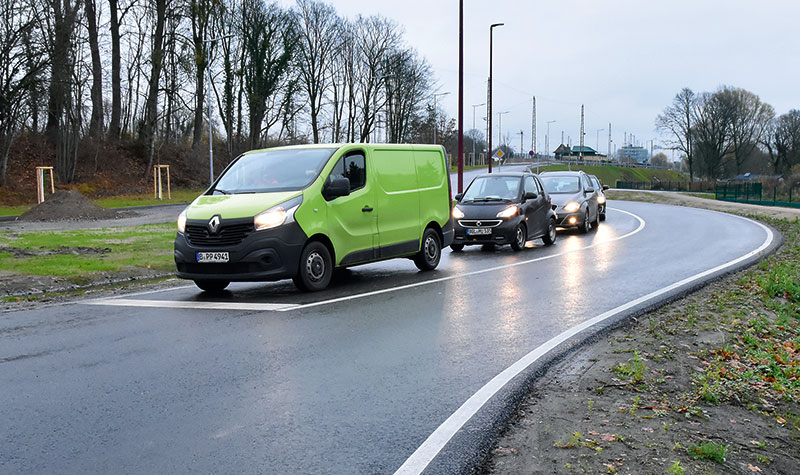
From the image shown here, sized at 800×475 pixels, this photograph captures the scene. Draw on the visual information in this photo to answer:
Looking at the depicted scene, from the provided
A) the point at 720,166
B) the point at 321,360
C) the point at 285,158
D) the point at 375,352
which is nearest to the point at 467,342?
the point at 375,352

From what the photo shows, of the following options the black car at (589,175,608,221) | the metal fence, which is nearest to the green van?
the black car at (589,175,608,221)

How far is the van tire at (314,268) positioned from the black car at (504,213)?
6.34 metres

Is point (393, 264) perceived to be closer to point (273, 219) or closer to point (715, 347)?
point (273, 219)

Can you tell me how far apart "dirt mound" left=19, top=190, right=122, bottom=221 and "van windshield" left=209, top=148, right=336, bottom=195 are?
59.9 feet

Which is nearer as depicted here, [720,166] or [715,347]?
[715,347]

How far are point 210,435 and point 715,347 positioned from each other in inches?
194

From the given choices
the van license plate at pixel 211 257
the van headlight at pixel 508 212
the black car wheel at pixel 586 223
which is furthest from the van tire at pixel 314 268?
the black car wheel at pixel 586 223

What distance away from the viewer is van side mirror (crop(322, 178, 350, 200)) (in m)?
10.2

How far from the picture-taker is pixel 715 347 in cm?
688

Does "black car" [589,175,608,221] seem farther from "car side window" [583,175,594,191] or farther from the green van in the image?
the green van

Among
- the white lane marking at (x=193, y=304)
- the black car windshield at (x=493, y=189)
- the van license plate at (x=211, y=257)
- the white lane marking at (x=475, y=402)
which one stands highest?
the black car windshield at (x=493, y=189)

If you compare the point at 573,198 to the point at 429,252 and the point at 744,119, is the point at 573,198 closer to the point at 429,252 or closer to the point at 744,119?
the point at 429,252

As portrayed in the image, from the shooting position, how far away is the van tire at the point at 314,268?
382 inches

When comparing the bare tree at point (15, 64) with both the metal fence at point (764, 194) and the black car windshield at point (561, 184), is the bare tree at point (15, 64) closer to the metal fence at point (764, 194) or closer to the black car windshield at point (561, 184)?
the black car windshield at point (561, 184)
